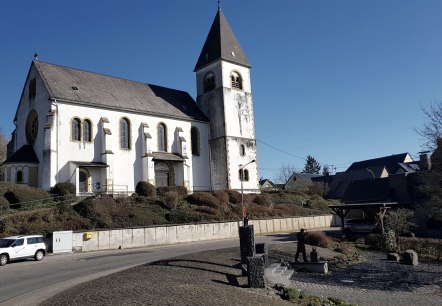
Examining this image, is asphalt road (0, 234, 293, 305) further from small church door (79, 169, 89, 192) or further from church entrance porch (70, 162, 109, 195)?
small church door (79, 169, 89, 192)

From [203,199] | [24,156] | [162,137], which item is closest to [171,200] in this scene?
[203,199]

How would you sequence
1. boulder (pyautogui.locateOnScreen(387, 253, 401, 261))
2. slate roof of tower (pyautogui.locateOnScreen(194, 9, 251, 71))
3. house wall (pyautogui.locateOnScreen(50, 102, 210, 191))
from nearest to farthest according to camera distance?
boulder (pyautogui.locateOnScreen(387, 253, 401, 261)) < house wall (pyautogui.locateOnScreen(50, 102, 210, 191)) < slate roof of tower (pyautogui.locateOnScreen(194, 9, 251, 71))

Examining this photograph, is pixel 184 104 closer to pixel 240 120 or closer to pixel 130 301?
pixel 240 120

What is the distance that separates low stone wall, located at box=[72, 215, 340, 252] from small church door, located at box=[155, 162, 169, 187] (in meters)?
10.6

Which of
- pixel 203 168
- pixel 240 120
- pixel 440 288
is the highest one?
pixel 240 120

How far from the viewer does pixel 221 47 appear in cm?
5056

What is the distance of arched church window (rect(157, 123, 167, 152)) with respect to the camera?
4488 cm

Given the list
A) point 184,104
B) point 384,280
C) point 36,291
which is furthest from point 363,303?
point 184,104

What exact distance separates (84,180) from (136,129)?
7876 millimetres

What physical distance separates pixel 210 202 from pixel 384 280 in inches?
888

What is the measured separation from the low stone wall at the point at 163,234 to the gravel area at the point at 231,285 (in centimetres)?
1131

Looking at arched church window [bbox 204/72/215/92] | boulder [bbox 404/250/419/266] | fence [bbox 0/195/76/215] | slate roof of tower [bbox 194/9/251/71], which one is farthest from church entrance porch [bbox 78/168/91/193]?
boulder [bbox 404/250/419/266]

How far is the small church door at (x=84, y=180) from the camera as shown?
123 ft

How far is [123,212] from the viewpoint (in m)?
32.2
